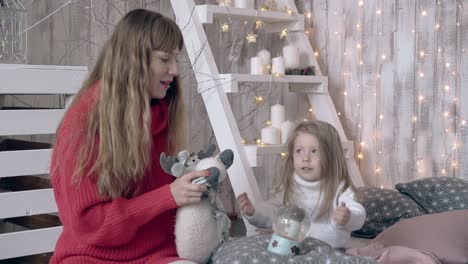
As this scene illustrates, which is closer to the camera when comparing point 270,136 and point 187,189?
point 187,189

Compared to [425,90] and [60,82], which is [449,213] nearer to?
[425,90]

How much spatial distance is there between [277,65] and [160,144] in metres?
1.00

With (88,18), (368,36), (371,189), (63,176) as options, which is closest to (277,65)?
(368,36)

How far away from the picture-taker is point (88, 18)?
2.90 meters

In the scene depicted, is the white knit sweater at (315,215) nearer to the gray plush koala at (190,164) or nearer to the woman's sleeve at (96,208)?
the gray plush koala at (190,164)

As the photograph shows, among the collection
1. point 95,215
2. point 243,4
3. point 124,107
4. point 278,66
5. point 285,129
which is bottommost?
point 95,215

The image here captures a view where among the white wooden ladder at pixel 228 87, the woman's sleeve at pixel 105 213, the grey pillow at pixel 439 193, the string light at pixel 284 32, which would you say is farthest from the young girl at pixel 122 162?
the string light at pixel 284 32

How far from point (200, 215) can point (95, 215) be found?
0.27 metres

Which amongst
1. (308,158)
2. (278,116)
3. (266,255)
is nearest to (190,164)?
(266,255)

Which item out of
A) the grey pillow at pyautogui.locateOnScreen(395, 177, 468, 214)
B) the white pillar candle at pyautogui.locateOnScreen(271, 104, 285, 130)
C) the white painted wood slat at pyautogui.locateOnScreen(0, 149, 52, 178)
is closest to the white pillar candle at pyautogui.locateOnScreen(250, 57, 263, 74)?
the white pillar candle at pyautogui.locateOnScreen(271, 104, 285, 130)

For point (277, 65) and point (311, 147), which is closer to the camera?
point (311, 147)

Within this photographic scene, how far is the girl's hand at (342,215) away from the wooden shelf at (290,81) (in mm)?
729

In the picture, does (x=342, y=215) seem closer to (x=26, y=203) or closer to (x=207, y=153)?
(x=207, y=153)

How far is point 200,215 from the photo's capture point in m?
1.70
